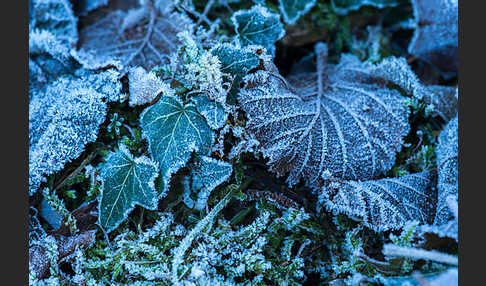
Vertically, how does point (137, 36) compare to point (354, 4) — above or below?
below

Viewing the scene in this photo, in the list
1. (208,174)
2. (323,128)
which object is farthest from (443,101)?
(208,174)

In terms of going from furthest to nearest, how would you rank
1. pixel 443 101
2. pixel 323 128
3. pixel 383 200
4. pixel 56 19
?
pixel 56 19
pixel 443 101
pixel 323 128
pixel 383 200

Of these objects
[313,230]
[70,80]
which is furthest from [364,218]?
[70,80]

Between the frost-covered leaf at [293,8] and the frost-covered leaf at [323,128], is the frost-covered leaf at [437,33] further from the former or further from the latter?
the frost-covered leaf at [293,8]

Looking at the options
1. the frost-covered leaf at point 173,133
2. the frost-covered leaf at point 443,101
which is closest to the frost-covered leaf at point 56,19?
the frost-covered leaf at point 173,133

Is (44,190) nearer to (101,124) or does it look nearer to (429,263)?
(101,124)

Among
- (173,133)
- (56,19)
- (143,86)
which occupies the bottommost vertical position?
(173,133)

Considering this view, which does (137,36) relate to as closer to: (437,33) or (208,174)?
(208,174)

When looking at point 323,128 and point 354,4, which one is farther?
point 354,4
